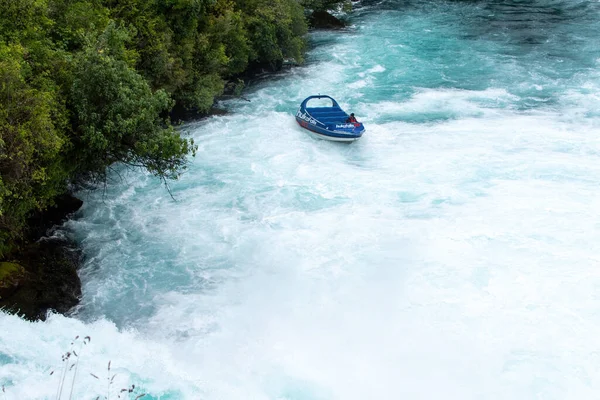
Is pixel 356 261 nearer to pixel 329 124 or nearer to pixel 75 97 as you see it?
pixel 329 124

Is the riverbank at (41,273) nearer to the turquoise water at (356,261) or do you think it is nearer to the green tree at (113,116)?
the turquoise water at (356,261)

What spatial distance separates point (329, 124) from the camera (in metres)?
26.9

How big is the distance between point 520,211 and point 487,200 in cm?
129

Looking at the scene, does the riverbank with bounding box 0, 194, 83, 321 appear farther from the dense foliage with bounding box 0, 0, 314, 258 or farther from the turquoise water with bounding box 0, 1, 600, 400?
the dense foliage with bounding box 0, 0, 314, 258

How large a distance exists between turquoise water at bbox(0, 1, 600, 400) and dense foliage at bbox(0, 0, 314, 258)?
305cm

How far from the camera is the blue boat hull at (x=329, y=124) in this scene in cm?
2659

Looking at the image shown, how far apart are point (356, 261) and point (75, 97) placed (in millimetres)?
10235

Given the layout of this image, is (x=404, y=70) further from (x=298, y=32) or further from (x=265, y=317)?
(x=265, y=317)

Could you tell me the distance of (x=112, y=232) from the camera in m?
20.8

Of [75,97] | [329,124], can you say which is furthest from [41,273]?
[329,124]

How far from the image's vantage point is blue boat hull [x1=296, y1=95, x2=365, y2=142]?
26594mm

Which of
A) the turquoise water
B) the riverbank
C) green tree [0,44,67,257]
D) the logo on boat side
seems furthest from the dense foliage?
the logo on boat side

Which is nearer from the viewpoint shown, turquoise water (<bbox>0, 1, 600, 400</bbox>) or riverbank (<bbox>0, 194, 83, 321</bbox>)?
turquoise water (<bbox>0, 1, 600, 400</bbox>)

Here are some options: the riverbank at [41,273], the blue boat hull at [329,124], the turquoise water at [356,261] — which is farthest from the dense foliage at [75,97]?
the blue boat hull at [329,124]
